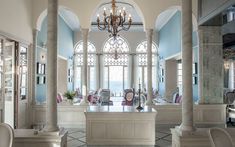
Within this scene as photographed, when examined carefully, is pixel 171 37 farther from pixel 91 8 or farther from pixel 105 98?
pixel 91 8

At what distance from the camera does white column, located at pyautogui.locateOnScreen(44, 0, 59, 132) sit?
4.05 meters

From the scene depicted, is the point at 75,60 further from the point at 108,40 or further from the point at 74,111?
the point at 74,111

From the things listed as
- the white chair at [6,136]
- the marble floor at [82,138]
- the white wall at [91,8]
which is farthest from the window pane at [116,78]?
the white chair at [6,136]

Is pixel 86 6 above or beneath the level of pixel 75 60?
above

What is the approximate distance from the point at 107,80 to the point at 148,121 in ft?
34.9

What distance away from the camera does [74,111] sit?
293 inches

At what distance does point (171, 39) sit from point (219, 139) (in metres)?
9.52

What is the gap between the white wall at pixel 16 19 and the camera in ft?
19.1

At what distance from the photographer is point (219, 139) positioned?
286cm

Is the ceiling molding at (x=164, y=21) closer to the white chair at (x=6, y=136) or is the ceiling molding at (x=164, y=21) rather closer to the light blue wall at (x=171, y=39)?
the light blue wall at (x=171, y=39)

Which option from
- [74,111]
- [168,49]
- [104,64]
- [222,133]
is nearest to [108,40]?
[104,64]

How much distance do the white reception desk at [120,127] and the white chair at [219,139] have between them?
2641mm

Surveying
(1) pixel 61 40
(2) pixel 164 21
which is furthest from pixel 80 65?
(2) pixel 164 21

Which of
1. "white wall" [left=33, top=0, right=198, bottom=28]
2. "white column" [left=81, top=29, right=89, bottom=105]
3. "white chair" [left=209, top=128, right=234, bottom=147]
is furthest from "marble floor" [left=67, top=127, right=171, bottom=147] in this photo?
"white wall" [left=33, top=0, right=198, bottom=28]
